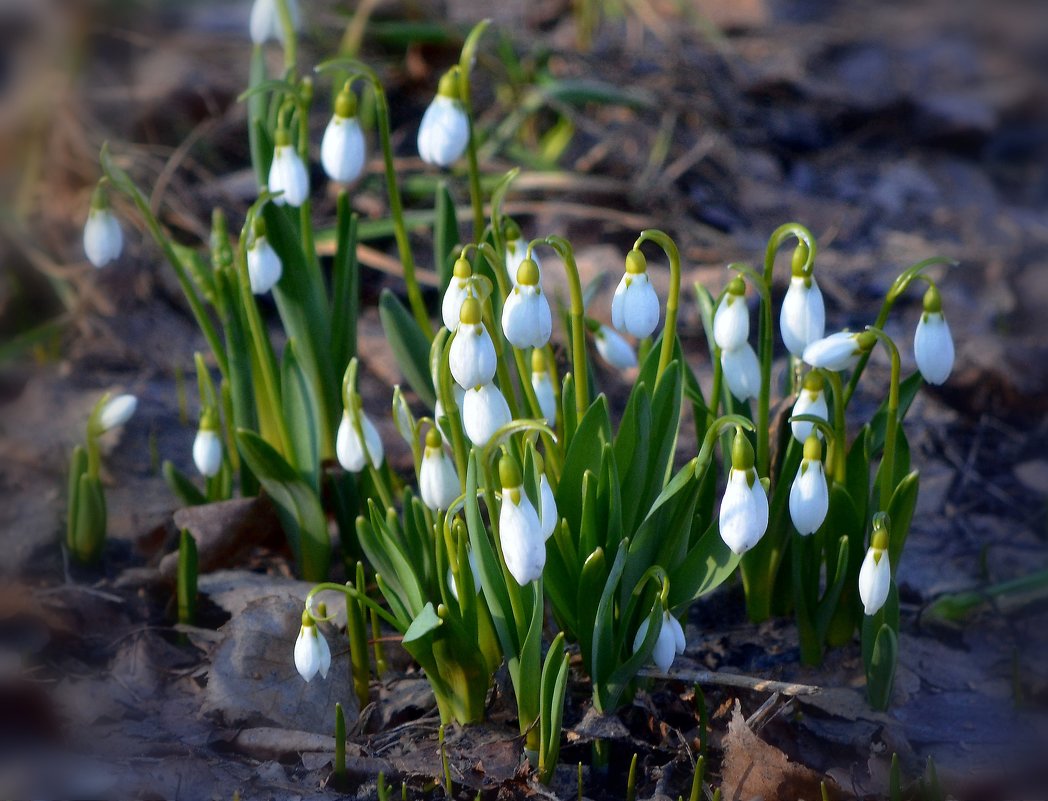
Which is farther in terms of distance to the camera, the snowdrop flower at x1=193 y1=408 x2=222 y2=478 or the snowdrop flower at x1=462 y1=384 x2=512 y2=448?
the snowdrop flower at x1=193 y1=408 x2=222 y2=478

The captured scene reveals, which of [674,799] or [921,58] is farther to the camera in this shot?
[921,58]

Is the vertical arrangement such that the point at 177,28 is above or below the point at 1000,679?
above

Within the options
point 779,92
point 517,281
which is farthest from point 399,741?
point 779,92

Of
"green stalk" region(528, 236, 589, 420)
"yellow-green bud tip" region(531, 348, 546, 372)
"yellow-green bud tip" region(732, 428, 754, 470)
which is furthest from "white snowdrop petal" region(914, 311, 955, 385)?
"yellow-green bud tip" region(531, 348, 546, 372)

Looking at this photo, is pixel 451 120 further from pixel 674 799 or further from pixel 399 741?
pixel 674 799

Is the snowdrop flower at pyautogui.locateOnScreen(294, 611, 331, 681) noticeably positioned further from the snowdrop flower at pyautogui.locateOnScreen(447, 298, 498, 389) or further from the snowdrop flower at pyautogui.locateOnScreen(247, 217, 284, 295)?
the snowdrop flower at pyautogui.locateOnScreen(247, 217, 284, 295)

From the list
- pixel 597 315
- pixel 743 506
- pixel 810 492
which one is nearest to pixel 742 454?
pixel 743 506

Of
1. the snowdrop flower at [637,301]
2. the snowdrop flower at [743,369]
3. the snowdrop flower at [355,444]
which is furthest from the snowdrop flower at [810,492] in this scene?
the snowdrop flower at [355,444]

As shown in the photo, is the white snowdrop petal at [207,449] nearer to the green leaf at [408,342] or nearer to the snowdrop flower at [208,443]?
the snowdrop flower at [208,443]
